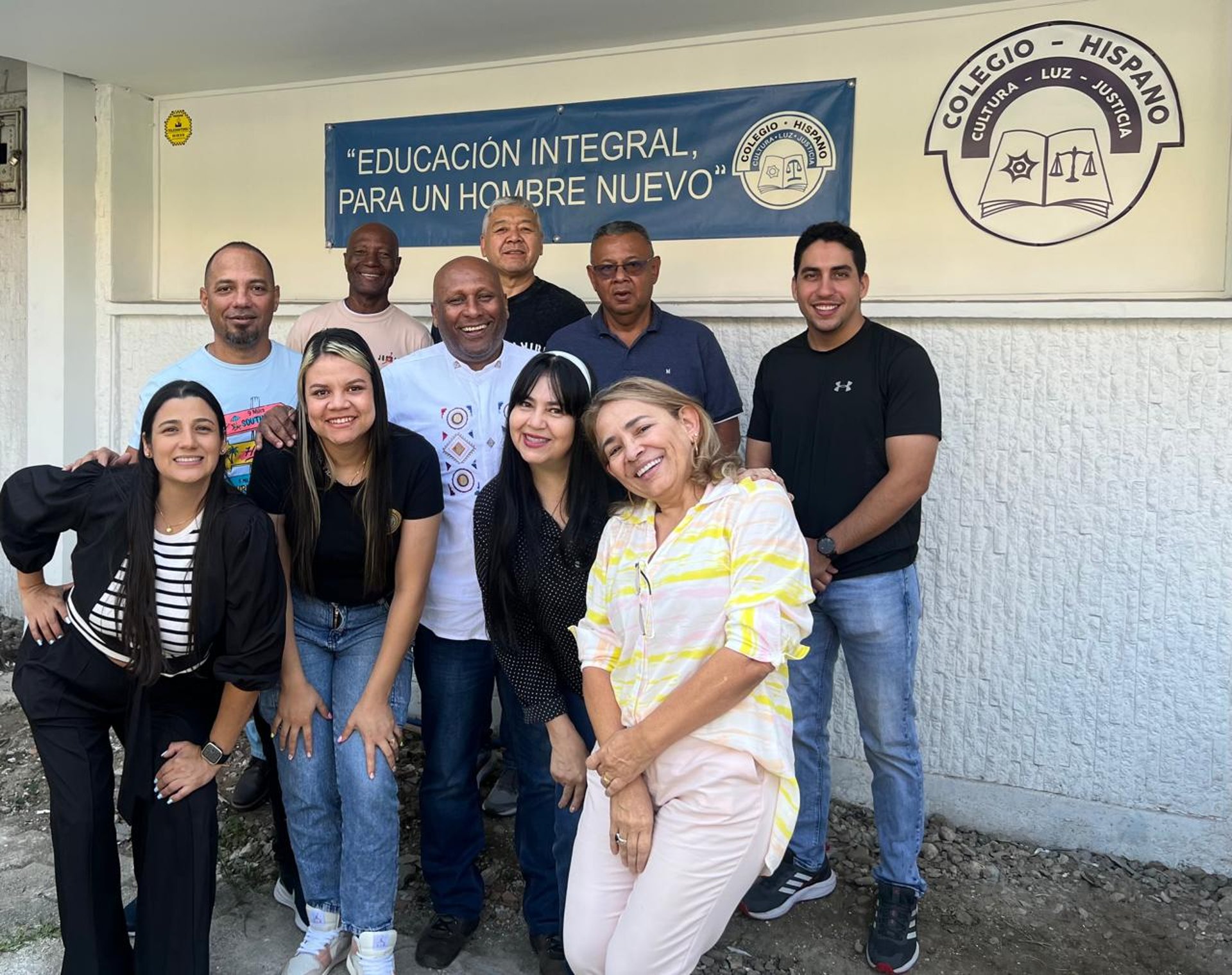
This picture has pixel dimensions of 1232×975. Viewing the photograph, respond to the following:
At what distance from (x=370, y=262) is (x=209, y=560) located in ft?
5.69

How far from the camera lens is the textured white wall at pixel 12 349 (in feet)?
18.3

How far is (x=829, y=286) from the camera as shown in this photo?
2.96 metres

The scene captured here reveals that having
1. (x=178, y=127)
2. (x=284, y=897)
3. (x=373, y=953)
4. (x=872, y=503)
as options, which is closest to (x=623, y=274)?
(x=872, y=503)

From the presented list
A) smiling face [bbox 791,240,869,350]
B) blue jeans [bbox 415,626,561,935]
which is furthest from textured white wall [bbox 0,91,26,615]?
smiling face [bbox 791,240,869,350]

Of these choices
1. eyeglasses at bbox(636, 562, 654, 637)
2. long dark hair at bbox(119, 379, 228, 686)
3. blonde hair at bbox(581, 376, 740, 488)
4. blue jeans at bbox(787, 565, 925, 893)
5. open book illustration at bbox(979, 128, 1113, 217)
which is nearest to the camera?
eyeglasses at bbox(636, 562, 654, 637)

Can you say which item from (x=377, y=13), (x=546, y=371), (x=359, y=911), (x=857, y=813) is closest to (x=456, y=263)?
(x=546, y=371)

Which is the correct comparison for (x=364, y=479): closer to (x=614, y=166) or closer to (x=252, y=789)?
(x=252, y=789)

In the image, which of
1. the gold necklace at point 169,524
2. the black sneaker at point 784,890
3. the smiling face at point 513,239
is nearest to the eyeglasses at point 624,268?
the smiling face at point 513,239

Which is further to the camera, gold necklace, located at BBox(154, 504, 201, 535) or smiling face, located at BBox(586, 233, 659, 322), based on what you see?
smiling face, located at BBox(586, 233, 659, 322)

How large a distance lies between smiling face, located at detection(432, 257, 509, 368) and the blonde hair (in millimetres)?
708

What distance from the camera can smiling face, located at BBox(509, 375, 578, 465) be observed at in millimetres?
2520

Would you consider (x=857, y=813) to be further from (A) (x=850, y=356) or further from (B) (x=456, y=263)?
(B) (x=456, y=263)

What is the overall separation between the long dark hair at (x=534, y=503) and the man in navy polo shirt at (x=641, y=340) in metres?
0.76

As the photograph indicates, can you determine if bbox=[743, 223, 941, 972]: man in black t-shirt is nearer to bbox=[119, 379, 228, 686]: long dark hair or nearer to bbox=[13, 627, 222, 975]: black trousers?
bbox=[119, 379, 228, 686]: long dark hair
